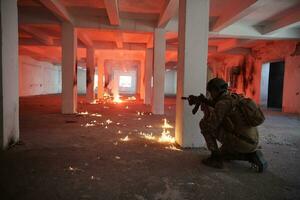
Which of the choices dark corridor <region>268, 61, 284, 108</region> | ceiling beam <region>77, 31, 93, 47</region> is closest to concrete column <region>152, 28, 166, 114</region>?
ceiling beam <region>77, 31, 93, 47</region>

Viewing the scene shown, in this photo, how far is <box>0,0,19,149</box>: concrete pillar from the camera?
4027 millimetres

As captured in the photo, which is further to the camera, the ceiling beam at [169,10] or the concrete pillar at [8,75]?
the ceiling beam at [169,10]

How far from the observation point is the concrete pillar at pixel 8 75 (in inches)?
159

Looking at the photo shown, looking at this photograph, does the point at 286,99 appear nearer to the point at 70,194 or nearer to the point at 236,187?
the point at 236,187

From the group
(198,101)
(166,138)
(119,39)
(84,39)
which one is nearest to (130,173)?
(198,101)

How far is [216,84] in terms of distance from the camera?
364cm

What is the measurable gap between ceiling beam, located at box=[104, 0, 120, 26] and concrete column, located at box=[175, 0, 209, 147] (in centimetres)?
285

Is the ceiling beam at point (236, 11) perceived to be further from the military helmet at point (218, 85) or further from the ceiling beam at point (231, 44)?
the military helmet at point (218, 85)

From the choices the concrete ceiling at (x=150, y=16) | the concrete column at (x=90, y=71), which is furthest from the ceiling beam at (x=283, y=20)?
the concrete column at (x=90, y=71)

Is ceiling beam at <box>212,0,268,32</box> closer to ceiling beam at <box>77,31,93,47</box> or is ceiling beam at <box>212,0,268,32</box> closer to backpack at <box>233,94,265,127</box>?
backpack at <box>233,94,265,127</box>

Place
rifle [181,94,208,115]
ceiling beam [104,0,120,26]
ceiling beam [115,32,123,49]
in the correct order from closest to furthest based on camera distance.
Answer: rifle [181,94,208,115] < ceiling beam [104,0,120,26] < ceiling beam [115,32,123,49]

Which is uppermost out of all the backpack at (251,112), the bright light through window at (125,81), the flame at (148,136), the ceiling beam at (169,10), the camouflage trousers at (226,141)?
the ceiling beam at (169,10)

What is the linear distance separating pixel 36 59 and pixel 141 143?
2056 centimetres

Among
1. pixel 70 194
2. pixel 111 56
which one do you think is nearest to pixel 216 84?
pixel 70 194
